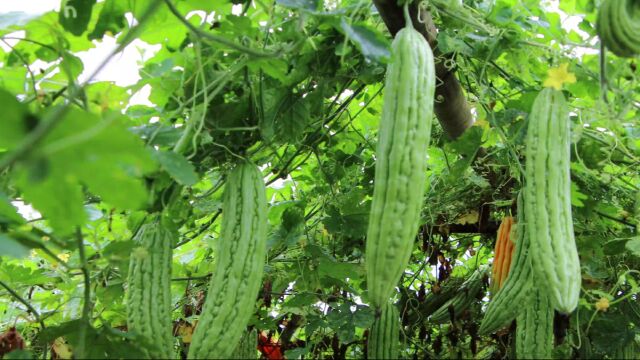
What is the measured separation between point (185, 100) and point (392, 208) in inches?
32.2

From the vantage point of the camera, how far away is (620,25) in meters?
1.72

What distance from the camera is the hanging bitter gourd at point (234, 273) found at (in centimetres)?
176

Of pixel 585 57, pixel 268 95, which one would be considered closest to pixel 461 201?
pixel 585 57

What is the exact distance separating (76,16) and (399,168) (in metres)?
1.05

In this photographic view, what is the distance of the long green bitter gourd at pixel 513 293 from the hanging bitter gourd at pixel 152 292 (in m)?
0.92

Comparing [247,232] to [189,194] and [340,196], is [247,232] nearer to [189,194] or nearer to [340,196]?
[189,194]

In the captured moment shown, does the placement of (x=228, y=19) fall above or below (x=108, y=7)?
below

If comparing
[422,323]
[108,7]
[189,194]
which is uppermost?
[108,7]

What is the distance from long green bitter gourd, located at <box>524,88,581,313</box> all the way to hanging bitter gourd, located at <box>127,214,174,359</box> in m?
0.91

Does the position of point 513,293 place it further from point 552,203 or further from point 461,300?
point 461,300

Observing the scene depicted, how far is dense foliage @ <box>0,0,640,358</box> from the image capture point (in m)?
1.92

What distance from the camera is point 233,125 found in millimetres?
2207

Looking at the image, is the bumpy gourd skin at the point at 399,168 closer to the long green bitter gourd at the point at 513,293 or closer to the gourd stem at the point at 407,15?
the gourd stem at the point at 407,15

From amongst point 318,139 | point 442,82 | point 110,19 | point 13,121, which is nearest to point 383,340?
point 318,139
